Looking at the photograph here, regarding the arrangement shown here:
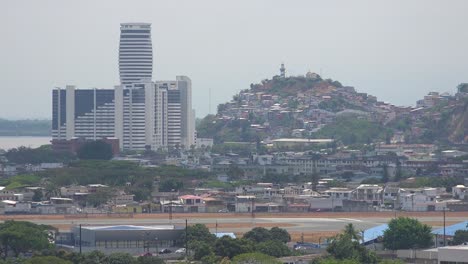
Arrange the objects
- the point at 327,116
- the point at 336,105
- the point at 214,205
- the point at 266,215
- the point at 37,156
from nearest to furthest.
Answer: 1. the point at 266,215
2. the point at 214,205
3. the point at 37,156
4. the point at 327,116
5. the point at 336,105

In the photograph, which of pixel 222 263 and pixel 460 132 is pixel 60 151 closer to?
pixel 460 132

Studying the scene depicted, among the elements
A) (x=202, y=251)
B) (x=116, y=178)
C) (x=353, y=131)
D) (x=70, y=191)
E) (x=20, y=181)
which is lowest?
(x=202, y=251)

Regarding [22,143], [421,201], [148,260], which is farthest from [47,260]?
[22,143]

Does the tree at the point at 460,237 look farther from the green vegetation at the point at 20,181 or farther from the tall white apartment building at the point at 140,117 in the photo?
the tall white apartment building at the point at 140,117

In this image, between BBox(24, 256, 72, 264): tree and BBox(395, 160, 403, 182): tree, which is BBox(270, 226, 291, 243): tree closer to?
BBox(24, 256, 72, 264): tree

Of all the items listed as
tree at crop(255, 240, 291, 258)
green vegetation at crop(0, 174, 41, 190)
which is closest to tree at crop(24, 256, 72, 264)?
tree at crop(255, 240, 291, 258)

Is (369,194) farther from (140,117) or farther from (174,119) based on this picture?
(174,119)
